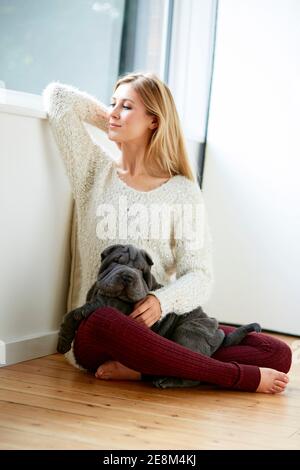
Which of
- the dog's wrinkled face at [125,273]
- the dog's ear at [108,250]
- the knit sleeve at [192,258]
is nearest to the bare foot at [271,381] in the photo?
the knit sleeve at [192,258]

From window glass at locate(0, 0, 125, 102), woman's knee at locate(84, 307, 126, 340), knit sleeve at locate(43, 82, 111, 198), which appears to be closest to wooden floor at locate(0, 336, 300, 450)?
woman's knee at locate(84, 307, 126, 340)

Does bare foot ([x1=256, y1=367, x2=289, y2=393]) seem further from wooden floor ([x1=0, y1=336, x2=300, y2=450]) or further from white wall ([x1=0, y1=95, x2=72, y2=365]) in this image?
white wall ([x1=0, y1=95, x2=72, y2=365])

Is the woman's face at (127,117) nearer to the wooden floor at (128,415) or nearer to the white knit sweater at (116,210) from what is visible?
the white knit sweater at (116,210)

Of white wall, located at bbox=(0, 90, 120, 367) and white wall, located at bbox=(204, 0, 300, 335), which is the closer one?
white wall, located at bbox=(0, 90, 120, 367)

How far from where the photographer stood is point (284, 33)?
2719mm

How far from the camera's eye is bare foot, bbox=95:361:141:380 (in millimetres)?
1920

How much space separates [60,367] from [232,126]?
121 cm

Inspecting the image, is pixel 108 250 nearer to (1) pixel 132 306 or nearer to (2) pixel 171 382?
(1) pixel 132 306

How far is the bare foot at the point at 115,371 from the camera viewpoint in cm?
192

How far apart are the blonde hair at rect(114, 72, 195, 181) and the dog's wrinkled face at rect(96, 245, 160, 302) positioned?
1.00 ft

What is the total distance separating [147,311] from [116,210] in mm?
313

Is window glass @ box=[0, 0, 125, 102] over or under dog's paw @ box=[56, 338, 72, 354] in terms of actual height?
over

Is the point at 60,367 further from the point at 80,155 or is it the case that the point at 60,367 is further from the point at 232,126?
the point at 232,126
